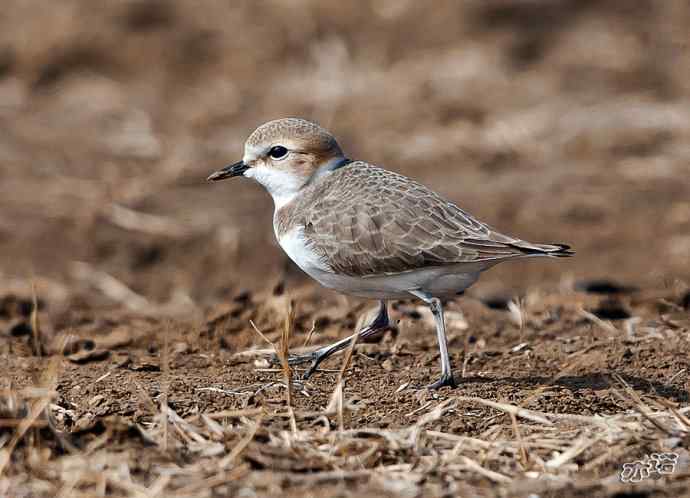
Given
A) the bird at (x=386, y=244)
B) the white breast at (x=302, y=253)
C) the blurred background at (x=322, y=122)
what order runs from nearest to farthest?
the bird at (x=386, y=244), the white breast at (x=302, y=253), the blurred background at (x=322, y=122)

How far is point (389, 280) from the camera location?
239 inches

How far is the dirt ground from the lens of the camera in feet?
15.7

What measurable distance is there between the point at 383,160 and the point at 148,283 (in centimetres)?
367

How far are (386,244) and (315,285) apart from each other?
3523mm

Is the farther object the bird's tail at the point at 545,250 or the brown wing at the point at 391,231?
the brown wing at the point at 391,231

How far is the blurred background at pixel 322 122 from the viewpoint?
1044 cm

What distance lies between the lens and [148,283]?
9.93m

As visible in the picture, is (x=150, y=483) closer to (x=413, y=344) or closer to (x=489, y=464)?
(x=489, y=464)

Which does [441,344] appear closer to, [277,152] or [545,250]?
[545,250]

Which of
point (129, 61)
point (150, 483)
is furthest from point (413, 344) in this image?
point (129, 61)

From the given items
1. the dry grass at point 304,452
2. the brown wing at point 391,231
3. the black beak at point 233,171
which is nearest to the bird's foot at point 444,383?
the dry grass at point 304,452

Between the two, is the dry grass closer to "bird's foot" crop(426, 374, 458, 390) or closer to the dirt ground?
the dirt ground

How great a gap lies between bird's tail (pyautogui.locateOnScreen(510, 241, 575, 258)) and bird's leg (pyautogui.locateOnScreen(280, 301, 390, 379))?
954 millimetres

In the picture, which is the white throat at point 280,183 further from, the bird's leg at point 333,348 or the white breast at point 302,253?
the bird's leg at point 333,348
